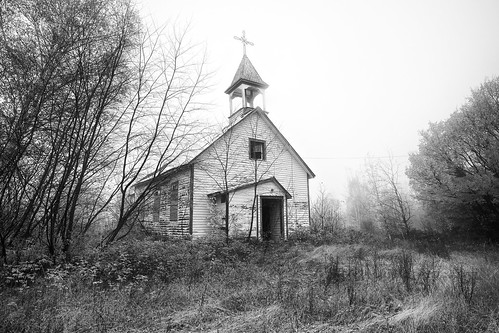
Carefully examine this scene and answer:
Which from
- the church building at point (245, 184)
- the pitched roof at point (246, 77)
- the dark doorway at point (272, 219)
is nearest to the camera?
the church building at point (245, 184)

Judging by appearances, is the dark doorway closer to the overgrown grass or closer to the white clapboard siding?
the white clapboard siding

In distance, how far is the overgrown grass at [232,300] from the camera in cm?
341

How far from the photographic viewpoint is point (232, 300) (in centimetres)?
443

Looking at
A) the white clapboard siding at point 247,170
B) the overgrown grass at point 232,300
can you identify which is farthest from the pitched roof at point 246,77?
the overgrown grass at point 232,300

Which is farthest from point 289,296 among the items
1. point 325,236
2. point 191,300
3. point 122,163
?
point 325,236

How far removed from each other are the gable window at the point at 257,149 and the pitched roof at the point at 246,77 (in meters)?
4.30

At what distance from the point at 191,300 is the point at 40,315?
208 cm

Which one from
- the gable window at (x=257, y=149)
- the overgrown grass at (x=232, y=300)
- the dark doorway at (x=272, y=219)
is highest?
the gable window at (x=257, y=149)

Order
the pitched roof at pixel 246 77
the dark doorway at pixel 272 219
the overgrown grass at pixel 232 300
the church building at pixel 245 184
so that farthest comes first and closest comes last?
the pitched roof at pixel 246 77
the dark doorway at pixel 272 219
the church building at pixel 245 184
the overgrown grass at pixel 232 300

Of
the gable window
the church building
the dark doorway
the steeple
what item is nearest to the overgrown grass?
the church building

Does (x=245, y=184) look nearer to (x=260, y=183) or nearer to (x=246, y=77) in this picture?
(x=260, y=183)

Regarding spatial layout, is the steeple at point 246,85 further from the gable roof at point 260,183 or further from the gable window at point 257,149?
the gable roof at point 260,183

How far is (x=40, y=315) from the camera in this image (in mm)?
3562

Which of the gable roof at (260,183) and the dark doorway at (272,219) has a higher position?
the gable roof at (260,183)
